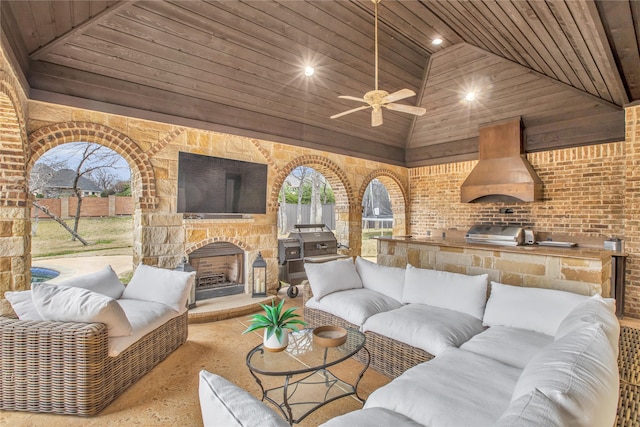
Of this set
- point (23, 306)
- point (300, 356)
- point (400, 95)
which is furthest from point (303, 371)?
point (400, 95)

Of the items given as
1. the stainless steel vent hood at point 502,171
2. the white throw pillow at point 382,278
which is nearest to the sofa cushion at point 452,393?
the white throw pillow at point 382,278

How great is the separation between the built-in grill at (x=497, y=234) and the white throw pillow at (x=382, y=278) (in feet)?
6.92

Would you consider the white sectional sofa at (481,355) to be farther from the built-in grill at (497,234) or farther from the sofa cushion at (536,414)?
the built-in grill at (497,234)

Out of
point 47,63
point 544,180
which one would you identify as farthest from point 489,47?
point 47,63

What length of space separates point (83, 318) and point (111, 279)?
1.02 m

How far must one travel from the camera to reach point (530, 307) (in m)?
2.44

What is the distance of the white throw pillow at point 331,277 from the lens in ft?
10.8

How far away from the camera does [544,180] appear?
17.3 feet

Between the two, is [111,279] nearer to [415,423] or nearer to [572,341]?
[415,423]

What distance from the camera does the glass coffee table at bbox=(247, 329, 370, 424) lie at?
192 centimetres

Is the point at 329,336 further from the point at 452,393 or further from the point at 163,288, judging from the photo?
the point at 163,288

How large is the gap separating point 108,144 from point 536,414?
4.48 metres

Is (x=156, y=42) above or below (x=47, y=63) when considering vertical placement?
above

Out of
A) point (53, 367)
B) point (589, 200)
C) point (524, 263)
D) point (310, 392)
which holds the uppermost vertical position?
point (589, 200)
